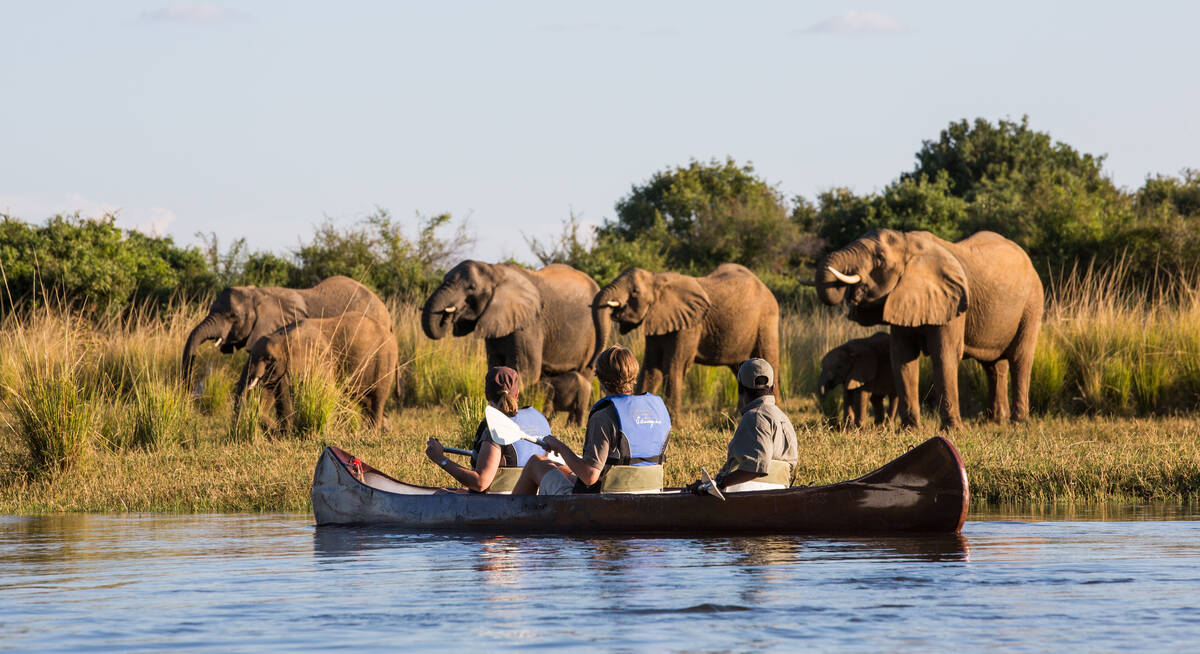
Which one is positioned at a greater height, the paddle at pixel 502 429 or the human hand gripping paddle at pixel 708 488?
the paddle at pixel 502 429

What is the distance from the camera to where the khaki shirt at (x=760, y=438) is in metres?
9.87

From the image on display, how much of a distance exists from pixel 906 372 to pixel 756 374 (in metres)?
8.45

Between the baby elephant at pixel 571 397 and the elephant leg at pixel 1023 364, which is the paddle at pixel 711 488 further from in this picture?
the baby elephant at pixel 571 397

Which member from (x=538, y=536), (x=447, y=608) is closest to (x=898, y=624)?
(x=447, y=608)

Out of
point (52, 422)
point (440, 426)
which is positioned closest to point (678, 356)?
point (440, 426)

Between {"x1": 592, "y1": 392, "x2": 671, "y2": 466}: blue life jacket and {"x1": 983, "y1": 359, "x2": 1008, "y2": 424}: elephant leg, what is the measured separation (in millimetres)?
9176

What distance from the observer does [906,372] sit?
1791 centimetres

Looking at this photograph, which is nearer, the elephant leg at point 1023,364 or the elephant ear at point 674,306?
the elephant leg at point 1023,364

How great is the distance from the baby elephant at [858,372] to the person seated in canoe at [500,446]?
24.3ft

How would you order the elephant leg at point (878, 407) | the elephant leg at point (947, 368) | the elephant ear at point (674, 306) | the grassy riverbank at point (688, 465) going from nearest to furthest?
the grassy riverbank at point (688, 465) < the elephant leg at point (947, 368) < the elephant leg at point (878, 407) < the elephant ear at point (674, 306)

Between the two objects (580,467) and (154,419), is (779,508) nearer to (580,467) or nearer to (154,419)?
(580,467)

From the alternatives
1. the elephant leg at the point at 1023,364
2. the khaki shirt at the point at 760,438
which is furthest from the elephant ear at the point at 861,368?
the khaki shirt at the point at 760,438

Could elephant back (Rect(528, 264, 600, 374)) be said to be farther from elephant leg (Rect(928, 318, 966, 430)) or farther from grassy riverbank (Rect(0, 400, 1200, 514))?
elephant leg (Rect(928, 318, 966, 430))

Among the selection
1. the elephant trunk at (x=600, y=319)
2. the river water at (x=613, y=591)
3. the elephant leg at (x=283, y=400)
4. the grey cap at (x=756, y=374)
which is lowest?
the river water at (x=613, y=591)
